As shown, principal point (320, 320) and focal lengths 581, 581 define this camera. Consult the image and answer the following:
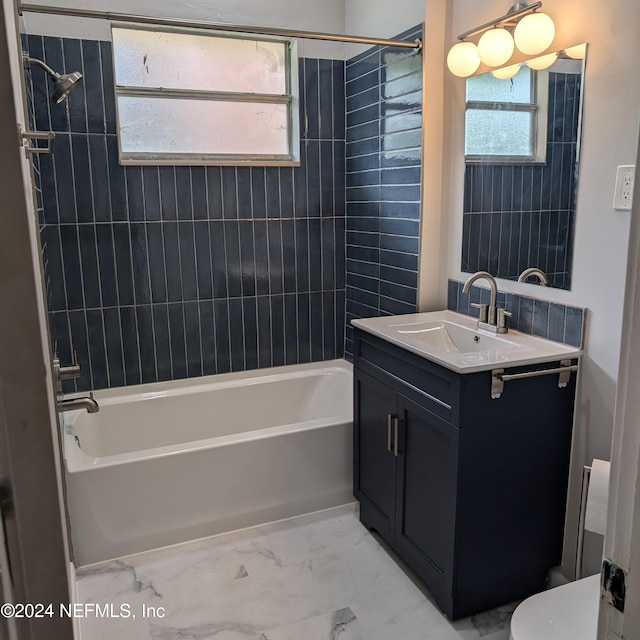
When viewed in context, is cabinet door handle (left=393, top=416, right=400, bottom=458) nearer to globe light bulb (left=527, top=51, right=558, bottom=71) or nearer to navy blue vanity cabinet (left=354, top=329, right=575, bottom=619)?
navy blue vanity cabinet (left=354, top=329, right=575, bottom=619)

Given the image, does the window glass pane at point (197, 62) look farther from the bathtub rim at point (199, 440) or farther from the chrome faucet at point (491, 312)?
the chrome faucet at point (491, 312)

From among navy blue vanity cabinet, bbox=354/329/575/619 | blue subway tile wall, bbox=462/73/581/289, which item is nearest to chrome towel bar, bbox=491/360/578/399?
navy blue vanity cabinet, bbox=354/329/575/619

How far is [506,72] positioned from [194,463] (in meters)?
1.99

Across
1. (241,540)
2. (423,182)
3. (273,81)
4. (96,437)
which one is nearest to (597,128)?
(423,182)

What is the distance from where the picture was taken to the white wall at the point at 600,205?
1.75m

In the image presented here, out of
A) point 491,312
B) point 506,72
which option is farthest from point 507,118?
point 491,312

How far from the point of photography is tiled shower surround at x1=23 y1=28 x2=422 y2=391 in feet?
8.98

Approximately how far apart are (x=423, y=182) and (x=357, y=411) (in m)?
1.07

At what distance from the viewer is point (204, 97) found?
3023 mm

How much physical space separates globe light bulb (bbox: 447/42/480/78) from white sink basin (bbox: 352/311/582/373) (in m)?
1.01

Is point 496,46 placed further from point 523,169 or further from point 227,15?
point 227,15

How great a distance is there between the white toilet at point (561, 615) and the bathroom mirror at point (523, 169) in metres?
0.99

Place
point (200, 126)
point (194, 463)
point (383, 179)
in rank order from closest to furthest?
1. point (194, 463)
2. point (383, 179)
3. point (200, 126)

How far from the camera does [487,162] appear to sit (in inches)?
93.4
